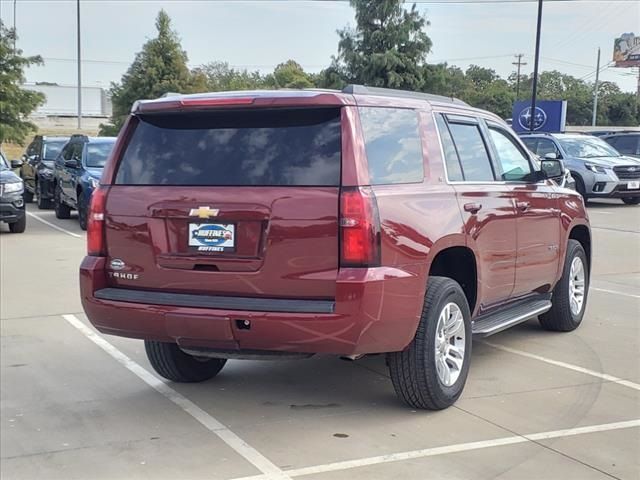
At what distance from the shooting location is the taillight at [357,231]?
4293mm

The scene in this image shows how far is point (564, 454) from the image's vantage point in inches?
171

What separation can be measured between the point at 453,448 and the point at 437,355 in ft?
2.17

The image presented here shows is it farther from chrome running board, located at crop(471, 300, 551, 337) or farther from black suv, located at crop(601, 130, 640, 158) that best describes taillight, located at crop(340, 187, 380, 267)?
black suv, located at crop(601, 130, 640, 158)

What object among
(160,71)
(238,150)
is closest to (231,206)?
(238,150)

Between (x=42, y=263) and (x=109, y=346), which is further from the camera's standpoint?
(x=42, y=263)

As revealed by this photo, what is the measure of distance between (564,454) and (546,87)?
3311 inches

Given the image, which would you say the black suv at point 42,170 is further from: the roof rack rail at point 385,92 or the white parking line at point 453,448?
the white parking line at point 453,448

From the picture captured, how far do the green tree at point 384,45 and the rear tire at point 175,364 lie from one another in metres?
40.7

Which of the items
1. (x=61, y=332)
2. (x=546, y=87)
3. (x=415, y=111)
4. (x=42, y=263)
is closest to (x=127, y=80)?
(x=42, y=263)

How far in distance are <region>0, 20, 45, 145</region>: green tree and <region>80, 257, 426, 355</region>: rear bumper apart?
76.9 feet

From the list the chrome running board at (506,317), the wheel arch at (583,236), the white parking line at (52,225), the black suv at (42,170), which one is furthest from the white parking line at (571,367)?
the black suv at (42,170)

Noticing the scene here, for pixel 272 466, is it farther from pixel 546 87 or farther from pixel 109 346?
pixel 546 87

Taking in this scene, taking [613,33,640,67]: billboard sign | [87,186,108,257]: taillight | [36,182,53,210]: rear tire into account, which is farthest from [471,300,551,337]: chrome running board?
[613,33,640,67]: billboard sign

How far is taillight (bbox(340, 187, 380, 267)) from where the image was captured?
429cm
